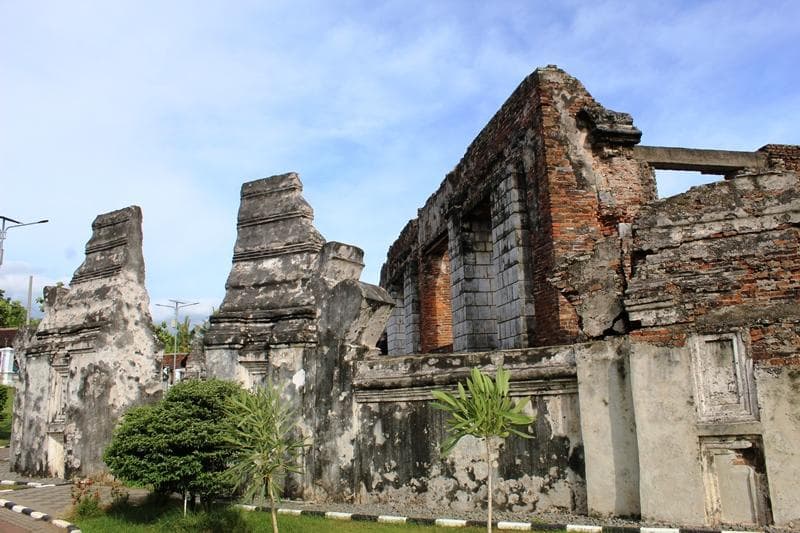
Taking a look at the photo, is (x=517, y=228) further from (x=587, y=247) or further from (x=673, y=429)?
(x=673, y=429)

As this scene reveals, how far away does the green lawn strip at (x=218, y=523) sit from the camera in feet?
19.9

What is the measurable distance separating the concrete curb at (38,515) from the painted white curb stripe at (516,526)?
13.1 feet

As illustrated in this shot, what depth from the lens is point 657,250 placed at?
6.58 metres

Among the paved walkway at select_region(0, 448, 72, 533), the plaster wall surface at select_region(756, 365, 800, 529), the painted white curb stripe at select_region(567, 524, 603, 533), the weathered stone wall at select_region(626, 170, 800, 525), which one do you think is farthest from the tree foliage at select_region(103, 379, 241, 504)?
the plaster wall surface at select_region(756, 365, 800, 529)

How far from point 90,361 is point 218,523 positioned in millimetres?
4926

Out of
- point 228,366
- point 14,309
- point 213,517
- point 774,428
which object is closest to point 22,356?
point 228,366

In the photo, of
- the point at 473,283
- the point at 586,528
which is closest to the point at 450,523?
the point at 586,528

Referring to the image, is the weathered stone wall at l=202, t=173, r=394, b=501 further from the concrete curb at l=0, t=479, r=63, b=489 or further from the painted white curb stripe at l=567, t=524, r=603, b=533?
the concrete curb at l=0, t=479, r=63, b=489

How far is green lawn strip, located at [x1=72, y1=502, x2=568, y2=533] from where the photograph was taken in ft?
19.9

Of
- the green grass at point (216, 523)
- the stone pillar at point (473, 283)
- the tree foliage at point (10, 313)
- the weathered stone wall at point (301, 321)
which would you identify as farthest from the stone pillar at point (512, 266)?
the tree foliage at point (10, 313)

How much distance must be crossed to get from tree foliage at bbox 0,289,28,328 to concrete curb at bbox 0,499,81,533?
38.6 m

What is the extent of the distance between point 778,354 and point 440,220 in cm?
1052

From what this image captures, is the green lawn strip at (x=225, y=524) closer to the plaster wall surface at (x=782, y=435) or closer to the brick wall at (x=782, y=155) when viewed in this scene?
the plaster wall surface at (x=782, y=435)

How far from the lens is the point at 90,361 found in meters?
10.1
